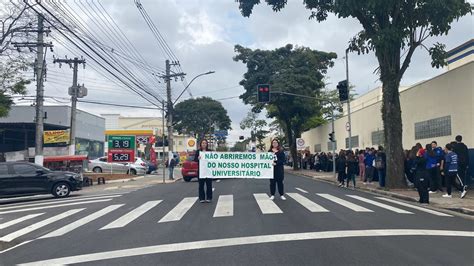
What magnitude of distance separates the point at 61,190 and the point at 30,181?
1316mm

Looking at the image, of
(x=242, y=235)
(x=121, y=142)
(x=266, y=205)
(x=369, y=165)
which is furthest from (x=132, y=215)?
(x=121, y=142)

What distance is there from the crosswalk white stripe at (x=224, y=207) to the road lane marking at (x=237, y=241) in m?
3.12

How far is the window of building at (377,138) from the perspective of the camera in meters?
32.9

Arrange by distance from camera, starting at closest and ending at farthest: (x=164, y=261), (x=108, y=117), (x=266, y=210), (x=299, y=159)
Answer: (x=164, y=261) < (x=266, y=210) < (x=299, y=159) < (x=108, y=117)

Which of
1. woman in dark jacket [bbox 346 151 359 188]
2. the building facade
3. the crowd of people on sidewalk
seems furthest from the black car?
the building facade

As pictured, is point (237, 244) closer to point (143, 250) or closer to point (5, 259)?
point (143, 250)

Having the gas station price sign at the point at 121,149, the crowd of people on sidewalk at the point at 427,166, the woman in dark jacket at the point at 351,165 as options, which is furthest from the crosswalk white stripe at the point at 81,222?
the gas station price sign at the point at 121,149

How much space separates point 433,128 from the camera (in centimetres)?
2420

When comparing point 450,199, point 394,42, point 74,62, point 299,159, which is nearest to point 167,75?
point 74,62

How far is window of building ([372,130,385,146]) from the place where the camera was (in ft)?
108

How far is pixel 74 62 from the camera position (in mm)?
35406

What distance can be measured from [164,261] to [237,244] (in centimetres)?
145

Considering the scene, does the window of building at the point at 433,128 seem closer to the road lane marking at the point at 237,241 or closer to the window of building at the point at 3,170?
the road lane marking at the point at 237,241

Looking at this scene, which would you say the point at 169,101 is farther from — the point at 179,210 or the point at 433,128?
the point at 179,210
